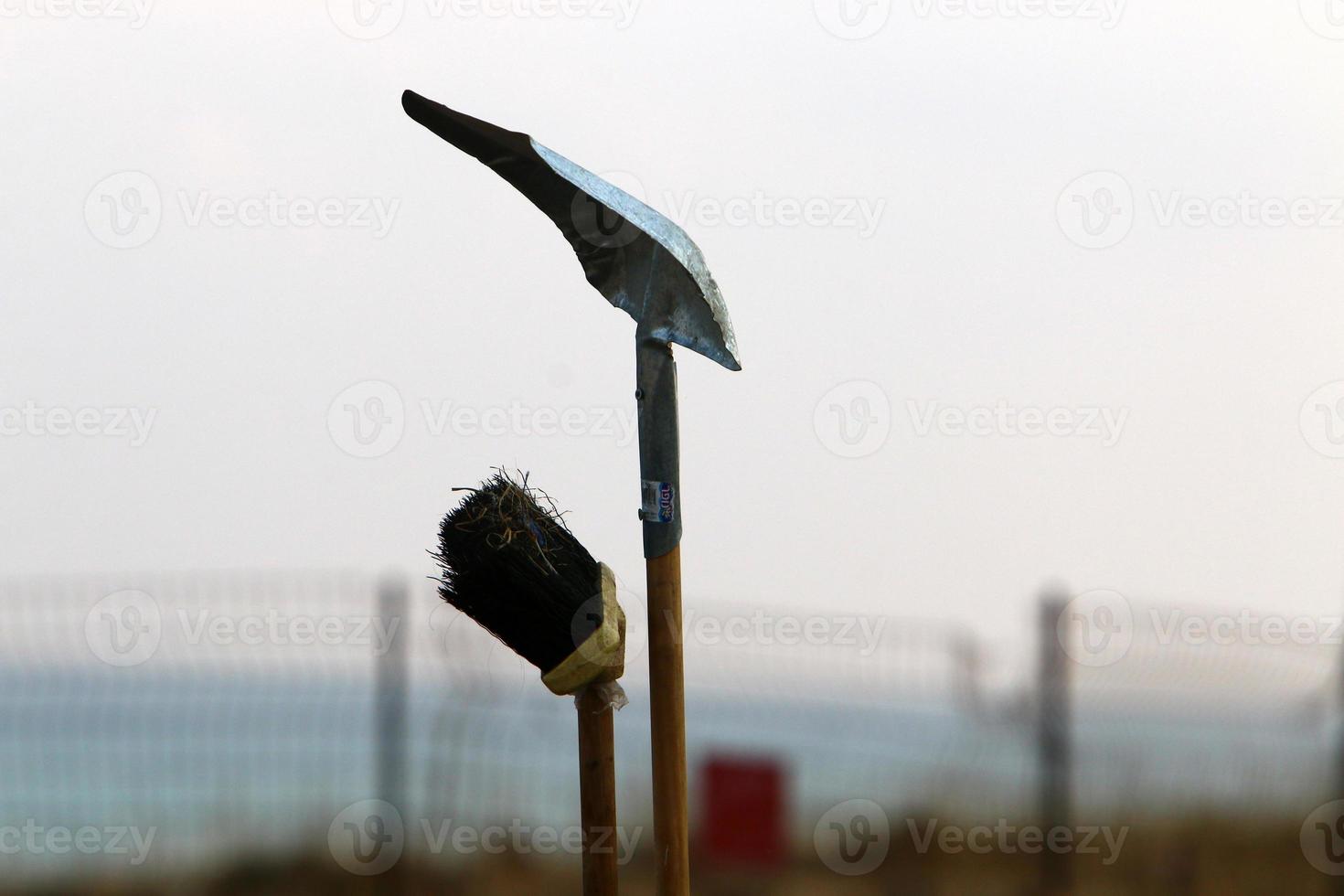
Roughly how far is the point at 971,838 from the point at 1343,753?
5.01 feet

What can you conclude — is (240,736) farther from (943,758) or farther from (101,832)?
(943,758)

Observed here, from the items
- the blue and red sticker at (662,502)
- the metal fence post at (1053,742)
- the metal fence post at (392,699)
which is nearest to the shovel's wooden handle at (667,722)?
the blue and red sticker at (662,502)

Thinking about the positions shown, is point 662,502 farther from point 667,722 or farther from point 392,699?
point 392,699

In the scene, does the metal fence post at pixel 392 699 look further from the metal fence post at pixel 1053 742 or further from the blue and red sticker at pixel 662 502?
the metal fence post at pixel 1053 742

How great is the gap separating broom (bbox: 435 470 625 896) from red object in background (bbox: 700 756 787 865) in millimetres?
772

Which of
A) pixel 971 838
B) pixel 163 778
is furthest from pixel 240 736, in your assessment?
pixel 971 838

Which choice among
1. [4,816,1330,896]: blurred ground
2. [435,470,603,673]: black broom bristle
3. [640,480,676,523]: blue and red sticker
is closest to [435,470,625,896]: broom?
[435,470,603,673]: black broom bristle

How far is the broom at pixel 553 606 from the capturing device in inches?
124

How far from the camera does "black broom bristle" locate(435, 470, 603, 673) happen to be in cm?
315

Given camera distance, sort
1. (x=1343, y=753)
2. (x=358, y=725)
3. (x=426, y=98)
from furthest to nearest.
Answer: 1. (x=1343, y=753)
2. (x=358, y=725)
3. (x=426, y=98)

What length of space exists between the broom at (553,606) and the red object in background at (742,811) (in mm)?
772

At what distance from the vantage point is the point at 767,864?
→ 4.12m

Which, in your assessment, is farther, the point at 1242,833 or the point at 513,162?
the point at 1242,833

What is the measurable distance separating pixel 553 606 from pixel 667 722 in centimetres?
43
